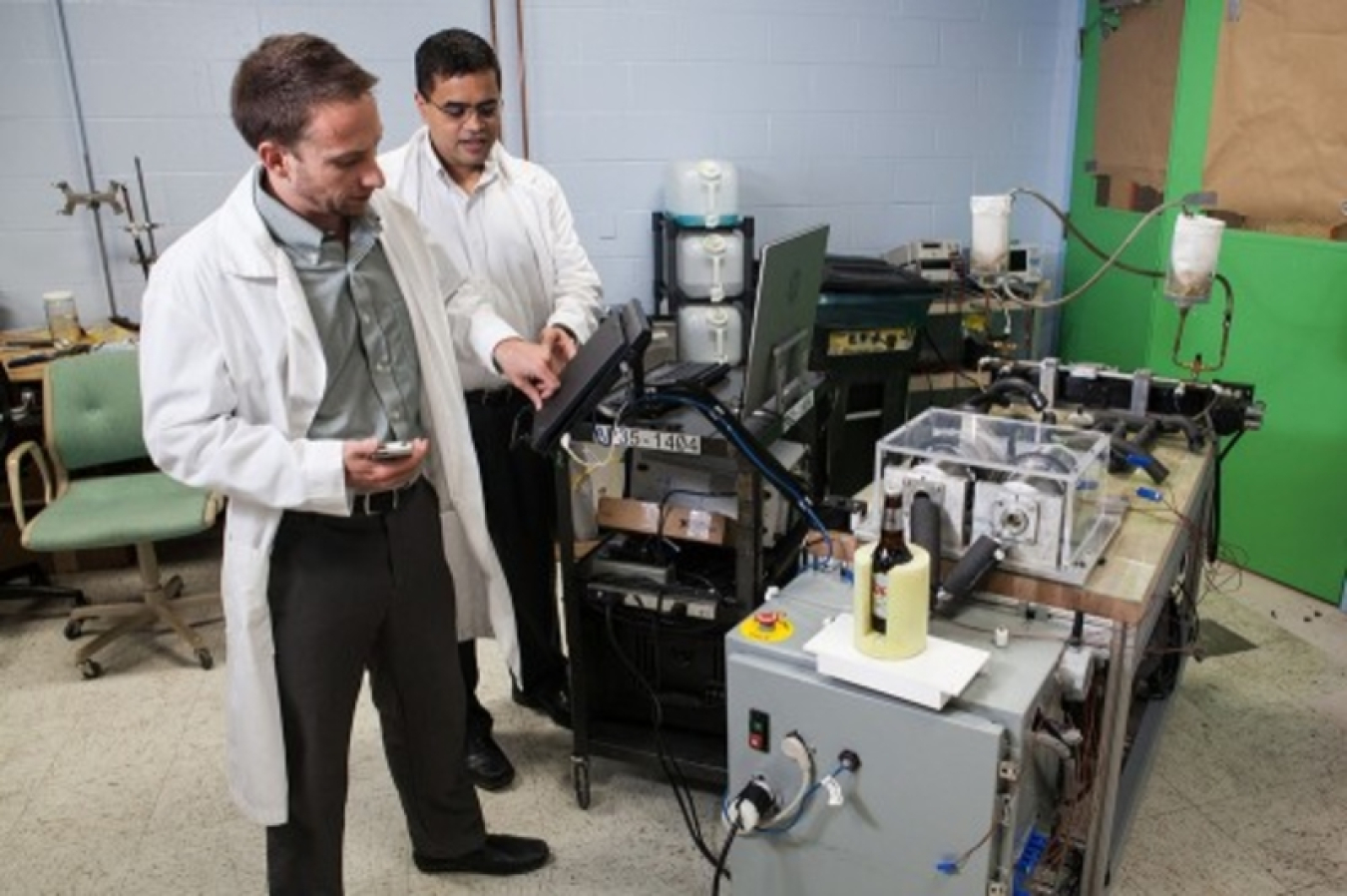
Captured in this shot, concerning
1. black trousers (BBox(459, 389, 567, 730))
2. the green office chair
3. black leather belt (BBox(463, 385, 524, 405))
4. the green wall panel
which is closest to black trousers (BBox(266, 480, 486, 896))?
black trousers (BBox(459, 389, 567, 730))

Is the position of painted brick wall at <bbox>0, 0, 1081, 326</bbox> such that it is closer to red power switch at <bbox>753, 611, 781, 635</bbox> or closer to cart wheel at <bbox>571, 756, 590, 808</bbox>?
cart wheel at <bbox>571, 756, 590, 808</bbox>

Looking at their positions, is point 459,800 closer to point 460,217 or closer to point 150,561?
point 460,217

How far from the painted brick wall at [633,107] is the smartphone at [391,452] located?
7.97ft

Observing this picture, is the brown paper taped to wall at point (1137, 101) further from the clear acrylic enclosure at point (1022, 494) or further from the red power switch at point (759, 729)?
the red power switch at point (759, 729)

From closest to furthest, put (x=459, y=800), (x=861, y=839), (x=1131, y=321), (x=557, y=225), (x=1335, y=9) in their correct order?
(x=861, y=839) → (x=459, y=800) → (x=557, y=225) → (x=1335, y=9) → (x=1131, y=321)

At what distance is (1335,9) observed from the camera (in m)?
2.77

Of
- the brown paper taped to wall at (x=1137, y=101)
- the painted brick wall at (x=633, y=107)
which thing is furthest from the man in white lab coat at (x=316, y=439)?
the brown paper taped to wall at (x=1137, y=101)

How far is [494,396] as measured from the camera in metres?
2.14

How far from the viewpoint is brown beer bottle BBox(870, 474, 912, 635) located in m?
1.37

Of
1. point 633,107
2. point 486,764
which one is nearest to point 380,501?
point 486,764

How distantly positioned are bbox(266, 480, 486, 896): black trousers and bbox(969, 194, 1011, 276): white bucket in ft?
4.57

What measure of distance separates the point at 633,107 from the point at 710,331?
0.90m

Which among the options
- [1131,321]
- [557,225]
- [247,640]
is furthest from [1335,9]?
[247,640]

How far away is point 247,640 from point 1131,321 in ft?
10.9
